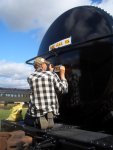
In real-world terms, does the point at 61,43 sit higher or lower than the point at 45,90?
higher

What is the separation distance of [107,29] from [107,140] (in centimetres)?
164

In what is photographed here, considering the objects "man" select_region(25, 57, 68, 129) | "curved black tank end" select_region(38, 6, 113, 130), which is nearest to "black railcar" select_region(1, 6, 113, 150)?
"curved black tank end" select_region(38, 6, 113, 130)

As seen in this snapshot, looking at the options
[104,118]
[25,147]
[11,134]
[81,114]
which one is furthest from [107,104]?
[11,134]

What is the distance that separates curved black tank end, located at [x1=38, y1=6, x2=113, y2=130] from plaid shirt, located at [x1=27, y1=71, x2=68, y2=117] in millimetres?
241

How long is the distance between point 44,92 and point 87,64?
0.75m

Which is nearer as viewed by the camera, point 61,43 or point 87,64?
point 87,64

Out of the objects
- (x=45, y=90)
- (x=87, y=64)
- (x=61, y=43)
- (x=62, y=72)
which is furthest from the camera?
(x=61, y=43)

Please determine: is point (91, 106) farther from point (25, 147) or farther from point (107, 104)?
point (25, 147)

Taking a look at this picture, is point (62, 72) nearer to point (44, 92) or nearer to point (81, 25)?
point (44, 92)

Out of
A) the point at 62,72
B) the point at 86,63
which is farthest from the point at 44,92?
the point at 86,63

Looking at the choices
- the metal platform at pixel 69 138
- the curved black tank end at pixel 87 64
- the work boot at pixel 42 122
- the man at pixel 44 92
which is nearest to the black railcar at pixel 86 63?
the curved black tank end at pixel 87 64

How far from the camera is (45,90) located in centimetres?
529

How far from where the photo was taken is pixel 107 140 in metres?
4.02

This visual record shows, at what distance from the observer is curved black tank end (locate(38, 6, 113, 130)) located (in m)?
4.94
